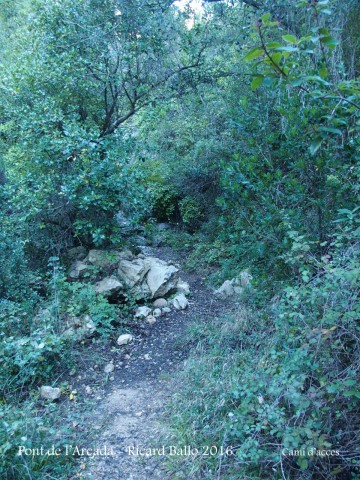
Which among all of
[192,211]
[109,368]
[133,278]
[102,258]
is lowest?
[109,368]

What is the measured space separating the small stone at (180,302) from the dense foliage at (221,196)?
0.73m

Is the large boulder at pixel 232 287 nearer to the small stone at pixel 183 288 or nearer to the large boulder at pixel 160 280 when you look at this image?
the small stone at pixel 183 288

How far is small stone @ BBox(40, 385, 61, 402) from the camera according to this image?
324 cm

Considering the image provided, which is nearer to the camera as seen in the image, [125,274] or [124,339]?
[124,339]

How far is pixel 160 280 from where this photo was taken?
512cm

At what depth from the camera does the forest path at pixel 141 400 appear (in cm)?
262

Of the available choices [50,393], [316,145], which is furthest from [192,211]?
[316,145]

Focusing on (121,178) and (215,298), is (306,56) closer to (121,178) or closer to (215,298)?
(121,178)

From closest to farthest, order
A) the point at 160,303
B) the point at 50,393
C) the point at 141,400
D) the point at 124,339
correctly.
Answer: the point at 50,393, the point at 141,400, the point at 124,339, the point at 160,303

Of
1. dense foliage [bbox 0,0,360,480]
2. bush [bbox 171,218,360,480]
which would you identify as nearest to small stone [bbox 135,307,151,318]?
dense foliage [bbox 0,0,360,480]

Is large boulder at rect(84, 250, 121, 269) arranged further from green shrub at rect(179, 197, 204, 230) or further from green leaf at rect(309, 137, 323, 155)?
green leaf at rect(309, 137, 323, 155)

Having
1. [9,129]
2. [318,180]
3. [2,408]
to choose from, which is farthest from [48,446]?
[9,129]

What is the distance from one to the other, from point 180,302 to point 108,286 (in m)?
1.03

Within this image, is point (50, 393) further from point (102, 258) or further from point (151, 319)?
point (102, 258)
